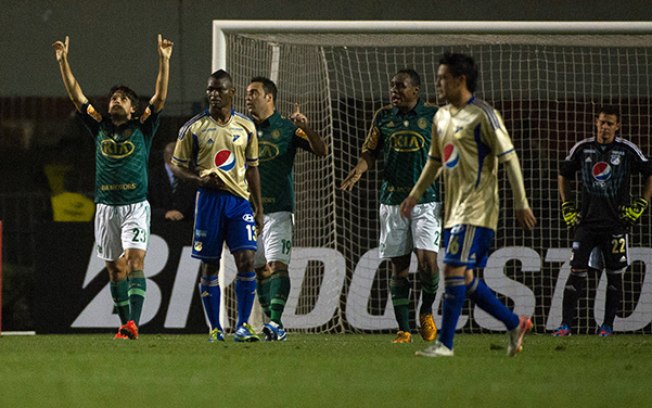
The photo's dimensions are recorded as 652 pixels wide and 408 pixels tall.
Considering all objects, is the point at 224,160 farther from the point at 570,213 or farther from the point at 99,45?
the point at 99,45

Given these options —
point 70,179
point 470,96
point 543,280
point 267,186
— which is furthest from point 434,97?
point 470,96

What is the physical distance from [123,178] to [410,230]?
→ 2258 mm

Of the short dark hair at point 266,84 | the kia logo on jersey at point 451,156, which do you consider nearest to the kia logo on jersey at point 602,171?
the short dark hair at point 266,84

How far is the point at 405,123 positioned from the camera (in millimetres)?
9133

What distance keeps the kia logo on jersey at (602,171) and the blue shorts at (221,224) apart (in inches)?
146

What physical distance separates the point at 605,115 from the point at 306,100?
2.97 meters

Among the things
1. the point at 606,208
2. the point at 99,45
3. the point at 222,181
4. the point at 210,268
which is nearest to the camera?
the point at 222,181

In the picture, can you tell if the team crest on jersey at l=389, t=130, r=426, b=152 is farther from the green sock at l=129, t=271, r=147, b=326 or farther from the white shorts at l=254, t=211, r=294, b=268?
the green sock at l=129, t=271, r=147, b=326

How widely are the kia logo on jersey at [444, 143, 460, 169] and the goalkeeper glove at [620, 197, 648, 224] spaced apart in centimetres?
438

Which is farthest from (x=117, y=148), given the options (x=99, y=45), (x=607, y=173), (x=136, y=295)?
(x=99, y=45)

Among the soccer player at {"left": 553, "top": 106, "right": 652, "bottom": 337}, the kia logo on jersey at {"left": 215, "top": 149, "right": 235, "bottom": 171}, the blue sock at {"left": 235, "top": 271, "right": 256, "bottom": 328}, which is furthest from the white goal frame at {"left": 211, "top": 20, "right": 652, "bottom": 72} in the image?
the blue sock at {"left": 235, "top": 271, "right": 256, "bottom": 328}

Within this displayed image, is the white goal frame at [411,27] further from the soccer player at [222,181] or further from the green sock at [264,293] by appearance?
the soccer player at [222,181]

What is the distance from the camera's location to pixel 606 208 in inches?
428

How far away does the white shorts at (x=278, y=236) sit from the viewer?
955cm
